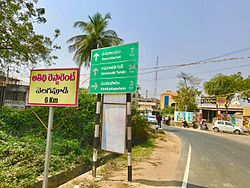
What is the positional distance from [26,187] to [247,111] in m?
37.9

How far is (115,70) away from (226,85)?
41.4 meters

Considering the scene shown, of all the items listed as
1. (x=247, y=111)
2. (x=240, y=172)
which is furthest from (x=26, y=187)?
(x=247, y=111)

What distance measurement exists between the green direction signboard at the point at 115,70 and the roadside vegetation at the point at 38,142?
6.28 ft

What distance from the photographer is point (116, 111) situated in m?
6.45

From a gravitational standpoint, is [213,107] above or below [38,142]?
above

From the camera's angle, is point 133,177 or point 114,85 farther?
point 133,177

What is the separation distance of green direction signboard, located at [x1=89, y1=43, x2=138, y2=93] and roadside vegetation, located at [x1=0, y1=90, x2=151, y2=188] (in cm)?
191

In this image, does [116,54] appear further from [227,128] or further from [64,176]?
[227,128]

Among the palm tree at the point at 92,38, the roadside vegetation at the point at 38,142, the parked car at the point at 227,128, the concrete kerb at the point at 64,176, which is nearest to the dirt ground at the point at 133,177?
the concrete kerb at the point at 64,176

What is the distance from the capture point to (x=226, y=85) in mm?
43250

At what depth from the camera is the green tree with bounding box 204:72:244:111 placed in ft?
138

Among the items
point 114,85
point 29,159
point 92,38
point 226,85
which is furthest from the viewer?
point 226,85

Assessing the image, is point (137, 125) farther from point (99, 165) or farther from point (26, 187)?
point (26, 187)

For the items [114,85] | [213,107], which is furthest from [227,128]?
[114,85]
